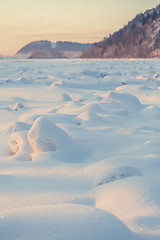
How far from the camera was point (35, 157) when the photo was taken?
151 cm

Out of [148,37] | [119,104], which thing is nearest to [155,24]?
[148,37]

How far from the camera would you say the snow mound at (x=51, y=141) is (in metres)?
1.58

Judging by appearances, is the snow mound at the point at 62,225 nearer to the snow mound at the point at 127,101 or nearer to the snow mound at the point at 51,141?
the snow mound at the point at 51,141

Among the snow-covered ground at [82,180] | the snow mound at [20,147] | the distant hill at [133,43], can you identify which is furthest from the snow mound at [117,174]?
the distant hill at [133,43]

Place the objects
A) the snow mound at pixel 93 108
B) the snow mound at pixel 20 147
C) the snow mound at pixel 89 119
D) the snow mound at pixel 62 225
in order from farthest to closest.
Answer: the snow mound at pixel 93 108 → the snow mound at pixel 89 119 → the snow mound at pixel 20 147 → the snow mound at pixel 62 225

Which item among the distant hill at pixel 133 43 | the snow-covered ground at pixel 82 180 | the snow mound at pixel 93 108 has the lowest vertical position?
the snow-covered ground at pixel 82 180

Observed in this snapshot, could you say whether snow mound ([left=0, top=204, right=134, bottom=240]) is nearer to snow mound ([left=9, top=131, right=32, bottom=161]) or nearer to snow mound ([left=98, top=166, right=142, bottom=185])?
snow mound ([left=98, top=166, right=142, bottom=185])

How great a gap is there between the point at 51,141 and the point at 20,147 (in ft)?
0.68

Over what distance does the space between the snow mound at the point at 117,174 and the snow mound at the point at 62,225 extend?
1.33ft

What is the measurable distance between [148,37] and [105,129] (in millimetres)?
62569

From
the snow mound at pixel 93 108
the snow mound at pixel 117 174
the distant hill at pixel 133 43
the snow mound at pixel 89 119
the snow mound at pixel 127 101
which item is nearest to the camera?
the snow mound at pixel 117 174

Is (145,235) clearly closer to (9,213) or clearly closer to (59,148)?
(9,213)

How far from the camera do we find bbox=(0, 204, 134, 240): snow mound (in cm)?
66

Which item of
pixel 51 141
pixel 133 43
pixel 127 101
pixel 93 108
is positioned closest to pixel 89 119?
pixel 93 108
